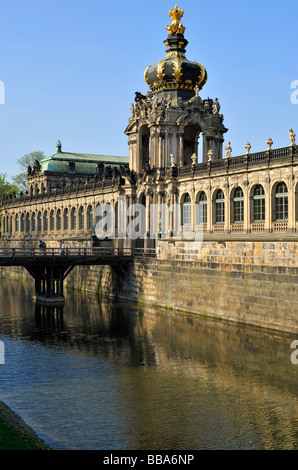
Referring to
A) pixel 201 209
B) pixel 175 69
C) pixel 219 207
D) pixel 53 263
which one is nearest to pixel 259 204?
pixel 219 207

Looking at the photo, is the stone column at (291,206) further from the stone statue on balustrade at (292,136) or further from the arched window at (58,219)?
the arched window at (58,219)

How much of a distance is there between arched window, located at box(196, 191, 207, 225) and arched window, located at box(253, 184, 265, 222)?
308 inches

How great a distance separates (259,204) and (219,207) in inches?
236

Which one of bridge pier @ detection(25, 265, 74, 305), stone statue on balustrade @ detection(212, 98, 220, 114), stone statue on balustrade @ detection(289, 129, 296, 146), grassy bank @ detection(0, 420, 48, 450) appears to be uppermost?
stone statue on balustrade @ detection(212, 98, 220, 114)

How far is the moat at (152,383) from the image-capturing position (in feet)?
73.3

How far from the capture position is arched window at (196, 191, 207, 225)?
200ft

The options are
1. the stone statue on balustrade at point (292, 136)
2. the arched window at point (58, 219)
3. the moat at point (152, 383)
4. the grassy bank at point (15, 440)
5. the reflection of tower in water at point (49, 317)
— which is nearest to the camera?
the grassy bank at point (15, 440)

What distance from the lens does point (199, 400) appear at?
Result: 87.2ft

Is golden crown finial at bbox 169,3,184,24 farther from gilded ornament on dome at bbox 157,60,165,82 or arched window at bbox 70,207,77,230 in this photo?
arched window at bbox 70,207,77,230

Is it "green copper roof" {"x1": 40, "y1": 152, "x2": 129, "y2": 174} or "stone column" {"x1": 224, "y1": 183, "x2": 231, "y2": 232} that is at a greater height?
"green copper roof" {"x1": 40, "y1": 152, "x2": 129, "y2": 174}

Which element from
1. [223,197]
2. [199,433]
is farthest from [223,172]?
[199,433]

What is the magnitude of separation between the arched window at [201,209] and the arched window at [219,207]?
1969 mm

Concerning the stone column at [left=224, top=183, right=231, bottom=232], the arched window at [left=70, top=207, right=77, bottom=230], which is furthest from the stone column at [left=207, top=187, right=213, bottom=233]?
A: the arched window at [left=70, top=207, right=77, bottom=230]

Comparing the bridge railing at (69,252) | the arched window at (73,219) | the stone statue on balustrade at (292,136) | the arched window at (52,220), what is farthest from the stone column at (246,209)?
the arched window at (52,220)
